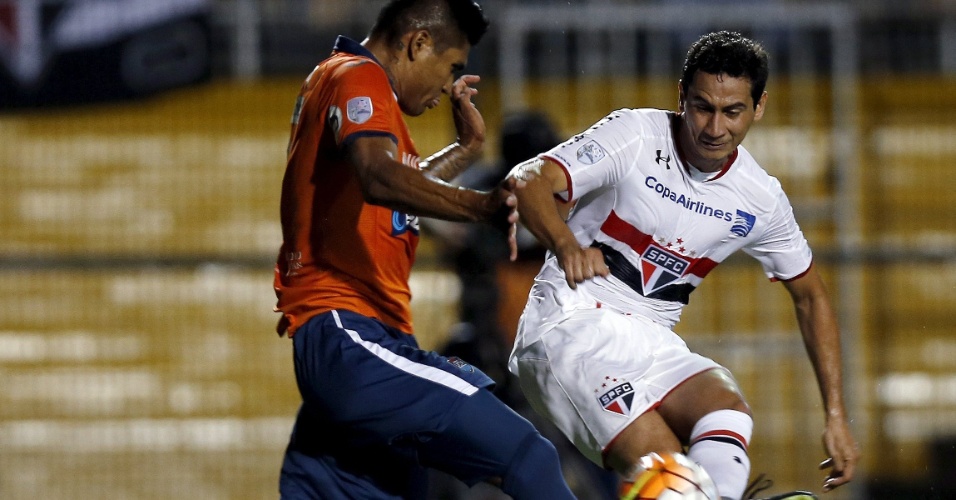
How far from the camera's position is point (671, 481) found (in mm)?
3877

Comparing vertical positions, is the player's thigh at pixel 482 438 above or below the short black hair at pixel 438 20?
below

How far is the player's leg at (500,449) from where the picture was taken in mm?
3926

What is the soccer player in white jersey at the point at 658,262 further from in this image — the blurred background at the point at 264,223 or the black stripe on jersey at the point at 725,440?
the blurred background at the point at 264,223

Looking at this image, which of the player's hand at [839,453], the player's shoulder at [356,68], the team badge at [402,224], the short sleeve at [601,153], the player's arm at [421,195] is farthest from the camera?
the player's hand at [839,453]

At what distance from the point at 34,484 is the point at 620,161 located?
5.93 metres

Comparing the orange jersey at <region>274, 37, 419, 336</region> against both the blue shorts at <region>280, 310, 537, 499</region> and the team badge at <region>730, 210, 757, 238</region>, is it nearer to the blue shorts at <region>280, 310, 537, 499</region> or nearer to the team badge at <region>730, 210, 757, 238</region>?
the blue shorts at <region>280, 310, 537, 499</region>

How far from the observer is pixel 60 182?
10.6 meters

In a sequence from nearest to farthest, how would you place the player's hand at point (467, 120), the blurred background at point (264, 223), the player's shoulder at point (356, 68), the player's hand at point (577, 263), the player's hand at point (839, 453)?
the player's hand at point (577, 263), the player's shoulder at point (356, 68), the player's hand at point (839, 453), the player's hand at point (467, 120), the blurred background at point (264, 223)

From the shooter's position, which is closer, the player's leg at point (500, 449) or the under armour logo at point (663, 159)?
the player's leg at point (500, 449)

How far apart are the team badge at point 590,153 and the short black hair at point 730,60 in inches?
13.8

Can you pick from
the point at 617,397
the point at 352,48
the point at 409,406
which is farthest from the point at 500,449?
the point at 352,48

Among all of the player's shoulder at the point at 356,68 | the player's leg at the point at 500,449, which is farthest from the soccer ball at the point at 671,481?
the player's shoulder at the point at 356,68

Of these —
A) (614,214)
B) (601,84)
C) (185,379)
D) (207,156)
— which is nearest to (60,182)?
(207,156)

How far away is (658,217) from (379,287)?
36.1 inches
